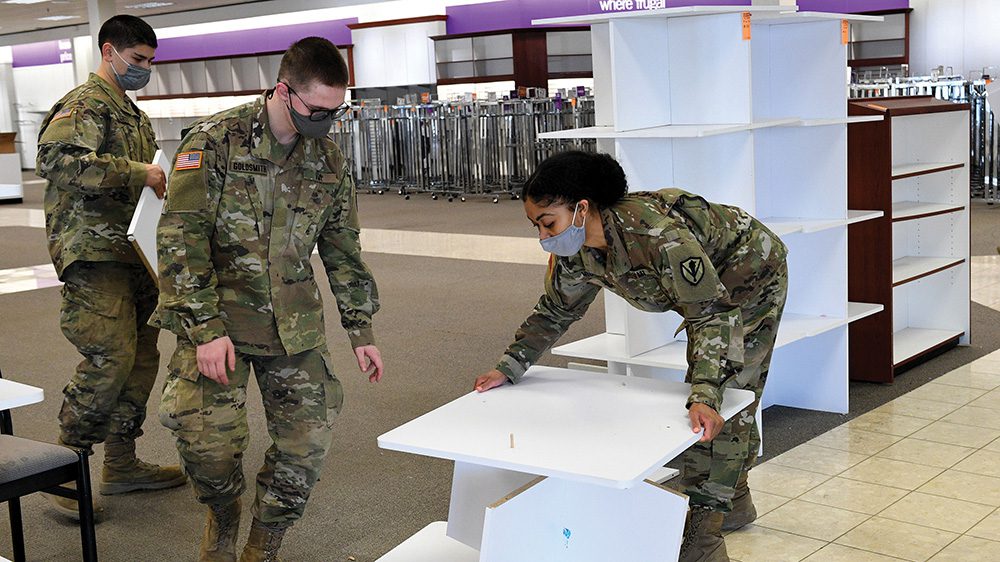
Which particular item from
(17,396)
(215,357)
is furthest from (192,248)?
(17,396)

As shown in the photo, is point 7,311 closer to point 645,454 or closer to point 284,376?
point 284,376

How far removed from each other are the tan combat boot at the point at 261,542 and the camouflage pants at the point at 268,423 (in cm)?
3

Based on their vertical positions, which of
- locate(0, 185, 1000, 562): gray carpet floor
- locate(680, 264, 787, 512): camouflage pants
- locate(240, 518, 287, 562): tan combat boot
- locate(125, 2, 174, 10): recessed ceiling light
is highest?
locate(125, 2, 174, 10): recessed ceiling light

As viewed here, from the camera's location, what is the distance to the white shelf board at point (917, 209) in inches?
203

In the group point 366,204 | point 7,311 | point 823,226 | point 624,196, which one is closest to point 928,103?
point 823,226

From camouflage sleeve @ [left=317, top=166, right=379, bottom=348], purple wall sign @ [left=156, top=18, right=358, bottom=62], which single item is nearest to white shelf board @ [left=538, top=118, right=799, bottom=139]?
camouflage sleeve @ [left=317, top=166, right=379, bottom=348]

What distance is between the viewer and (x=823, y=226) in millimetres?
4336

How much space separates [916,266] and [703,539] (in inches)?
121

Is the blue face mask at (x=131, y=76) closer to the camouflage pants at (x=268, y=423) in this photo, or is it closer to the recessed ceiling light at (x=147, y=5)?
the camouflage pants at (x=268, y=423)

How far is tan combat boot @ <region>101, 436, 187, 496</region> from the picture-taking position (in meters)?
3.97

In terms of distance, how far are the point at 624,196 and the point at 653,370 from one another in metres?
1.59

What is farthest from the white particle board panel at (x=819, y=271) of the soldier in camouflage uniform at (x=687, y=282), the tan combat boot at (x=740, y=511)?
the soldier in camouflage uniform at (x=687, y=282)

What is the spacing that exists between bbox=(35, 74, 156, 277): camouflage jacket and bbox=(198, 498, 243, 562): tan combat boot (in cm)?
103

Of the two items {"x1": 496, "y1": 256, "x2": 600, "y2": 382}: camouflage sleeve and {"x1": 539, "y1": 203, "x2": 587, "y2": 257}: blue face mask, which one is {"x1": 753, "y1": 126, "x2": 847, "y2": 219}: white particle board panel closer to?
{"x1": 496, "y1": 256, "x2": 600, "y2": 382}: camouflage sleeve
